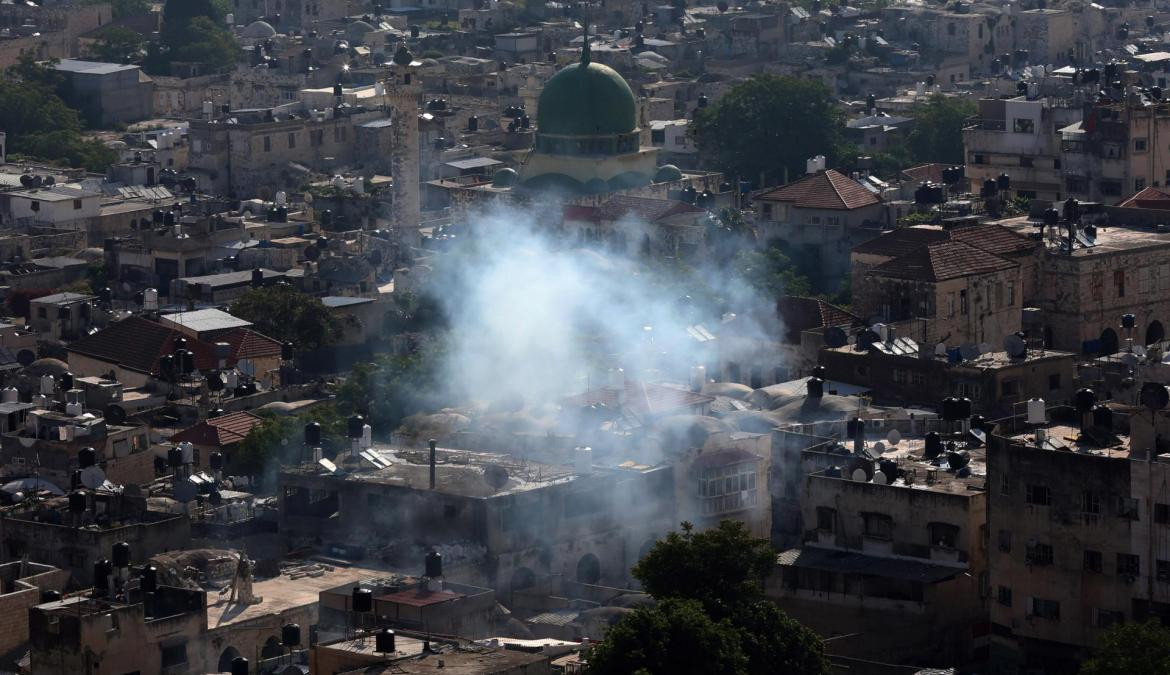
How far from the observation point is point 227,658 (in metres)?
63.0

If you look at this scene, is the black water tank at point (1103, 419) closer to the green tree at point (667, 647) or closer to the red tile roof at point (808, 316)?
the green tree at point (667, 647)

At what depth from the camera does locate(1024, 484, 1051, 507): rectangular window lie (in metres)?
63.0

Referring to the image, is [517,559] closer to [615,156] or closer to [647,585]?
[647,585]

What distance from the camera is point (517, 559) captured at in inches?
2704

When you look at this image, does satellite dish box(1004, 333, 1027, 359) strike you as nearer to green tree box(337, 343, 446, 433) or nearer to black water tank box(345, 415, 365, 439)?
green tree box(337, 343, 446, 433)

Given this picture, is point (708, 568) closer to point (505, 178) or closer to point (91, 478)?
point (91, 478)

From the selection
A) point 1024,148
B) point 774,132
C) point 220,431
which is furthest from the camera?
point 774,132

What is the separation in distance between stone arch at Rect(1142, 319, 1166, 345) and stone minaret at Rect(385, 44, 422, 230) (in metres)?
24.4

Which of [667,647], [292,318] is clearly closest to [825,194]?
[292,318]

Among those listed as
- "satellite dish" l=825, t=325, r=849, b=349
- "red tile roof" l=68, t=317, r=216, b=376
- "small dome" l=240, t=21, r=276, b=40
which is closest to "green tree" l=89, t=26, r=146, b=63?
"small dome" l=240, t=21, r=276, b=40

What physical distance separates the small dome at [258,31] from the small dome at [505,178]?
47.7 metres

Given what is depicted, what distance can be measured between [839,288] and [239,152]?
101ft

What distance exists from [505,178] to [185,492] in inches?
1431

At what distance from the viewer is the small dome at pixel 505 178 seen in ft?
349
